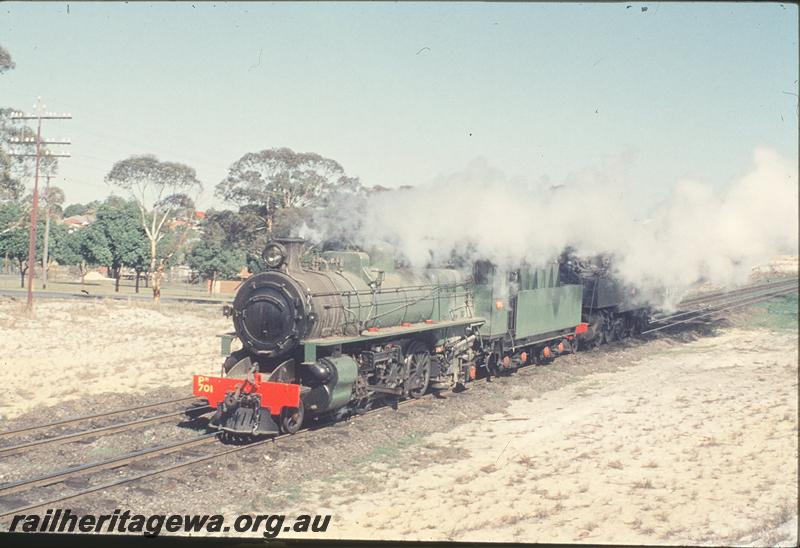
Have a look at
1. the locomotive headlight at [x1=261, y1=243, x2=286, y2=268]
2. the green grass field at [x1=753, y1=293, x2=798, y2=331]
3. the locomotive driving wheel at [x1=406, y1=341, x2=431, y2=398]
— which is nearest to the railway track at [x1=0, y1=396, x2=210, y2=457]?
the locomotive headlight at [x1=261, y1=243, x2=286, y2=268]

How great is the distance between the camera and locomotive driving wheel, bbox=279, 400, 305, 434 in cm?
1122

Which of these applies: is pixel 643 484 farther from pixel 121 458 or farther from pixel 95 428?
pixel 95 428

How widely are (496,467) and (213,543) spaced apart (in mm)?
4396

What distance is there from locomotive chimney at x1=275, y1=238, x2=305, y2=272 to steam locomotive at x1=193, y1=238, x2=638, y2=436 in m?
0.02

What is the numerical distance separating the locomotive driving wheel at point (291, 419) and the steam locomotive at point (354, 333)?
2cm

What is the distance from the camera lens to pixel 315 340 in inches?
444

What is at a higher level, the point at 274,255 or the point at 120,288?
the point at 274,255

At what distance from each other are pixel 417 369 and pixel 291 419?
11.1 ft

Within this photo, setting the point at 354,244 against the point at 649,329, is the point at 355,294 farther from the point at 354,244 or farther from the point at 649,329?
the point at 649,329

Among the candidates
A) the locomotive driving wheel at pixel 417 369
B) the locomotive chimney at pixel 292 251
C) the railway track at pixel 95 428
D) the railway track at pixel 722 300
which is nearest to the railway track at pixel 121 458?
the railway track at pixel 95 428

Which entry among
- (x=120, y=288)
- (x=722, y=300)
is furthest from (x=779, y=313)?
(x=120, y=288)

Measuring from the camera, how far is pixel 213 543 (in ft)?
23.5

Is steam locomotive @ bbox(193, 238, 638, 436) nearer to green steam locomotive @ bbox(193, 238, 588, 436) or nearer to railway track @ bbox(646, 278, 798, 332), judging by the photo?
green steam locomotive @ bbox(193, 238, 588, 436)

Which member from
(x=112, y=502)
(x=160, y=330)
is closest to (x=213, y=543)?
(x=112, y=502)
